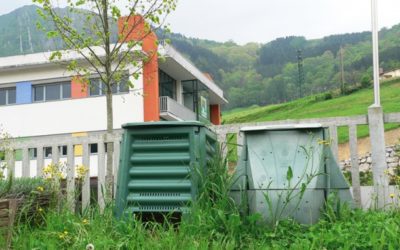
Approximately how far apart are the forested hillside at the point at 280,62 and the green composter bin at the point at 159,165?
58544 mm

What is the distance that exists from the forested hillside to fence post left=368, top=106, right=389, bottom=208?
5737 centimetres

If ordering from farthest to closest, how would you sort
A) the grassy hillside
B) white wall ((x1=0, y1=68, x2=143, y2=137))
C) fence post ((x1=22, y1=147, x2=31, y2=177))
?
the grassy hillside, white wall ((x1=0, y1=68, x2=143, y2=137)), fence post ((x1=22, y1=147, x2=31, y2=177))

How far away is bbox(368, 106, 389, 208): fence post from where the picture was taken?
4.61m

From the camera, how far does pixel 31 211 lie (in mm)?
4348

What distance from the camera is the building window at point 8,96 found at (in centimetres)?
2377

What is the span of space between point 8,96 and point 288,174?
886 inches

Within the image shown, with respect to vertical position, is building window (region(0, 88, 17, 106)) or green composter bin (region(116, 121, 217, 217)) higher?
building window (region(0, 88, 17, 106))

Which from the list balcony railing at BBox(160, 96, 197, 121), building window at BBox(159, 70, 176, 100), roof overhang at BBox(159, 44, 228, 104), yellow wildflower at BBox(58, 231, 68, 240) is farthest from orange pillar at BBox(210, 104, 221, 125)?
yellow wildflower at BBox(58, 231, 68, 240)

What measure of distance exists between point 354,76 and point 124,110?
41.5 meters

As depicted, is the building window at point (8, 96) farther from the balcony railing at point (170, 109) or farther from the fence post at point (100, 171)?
the fence post at point (100, 171)

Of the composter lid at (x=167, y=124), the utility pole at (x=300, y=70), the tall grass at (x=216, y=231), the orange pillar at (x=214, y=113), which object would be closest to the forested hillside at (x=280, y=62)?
the utility pole at (x=300, y=70)

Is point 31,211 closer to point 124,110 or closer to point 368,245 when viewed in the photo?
point 368,245

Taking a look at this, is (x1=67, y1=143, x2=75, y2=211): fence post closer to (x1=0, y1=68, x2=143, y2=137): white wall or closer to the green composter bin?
the green composter bin

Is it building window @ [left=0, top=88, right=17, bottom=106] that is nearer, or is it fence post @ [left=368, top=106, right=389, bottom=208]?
fence post @ [left=368, top=106, right=389, bottom=208]
